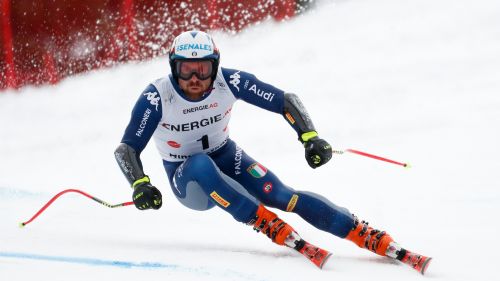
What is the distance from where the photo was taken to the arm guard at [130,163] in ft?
8.92

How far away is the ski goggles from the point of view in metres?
2.84

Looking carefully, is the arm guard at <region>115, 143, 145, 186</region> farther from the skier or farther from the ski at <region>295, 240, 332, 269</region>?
the ski at <region>295, 240, 332, 269</region>

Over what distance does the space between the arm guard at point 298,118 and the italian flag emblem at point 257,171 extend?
26cm

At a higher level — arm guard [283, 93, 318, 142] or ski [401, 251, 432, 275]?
arm guard [283, 93, 318, 142]

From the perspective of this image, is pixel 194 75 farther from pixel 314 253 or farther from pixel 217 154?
pixel 314 253

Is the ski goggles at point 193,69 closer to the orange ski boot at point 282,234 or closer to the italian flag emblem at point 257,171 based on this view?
the italian flag emblem at point 257,171

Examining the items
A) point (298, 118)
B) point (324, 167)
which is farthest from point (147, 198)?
point (324, 167)

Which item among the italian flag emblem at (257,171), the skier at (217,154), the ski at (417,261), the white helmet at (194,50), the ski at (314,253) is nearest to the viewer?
the ski at (417,261)

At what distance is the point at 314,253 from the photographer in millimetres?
2582

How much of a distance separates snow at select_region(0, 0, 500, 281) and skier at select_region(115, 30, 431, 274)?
5.5 inches

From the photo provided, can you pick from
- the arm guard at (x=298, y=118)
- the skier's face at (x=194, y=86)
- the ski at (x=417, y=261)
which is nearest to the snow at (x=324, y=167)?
the ski at (x=417, y=261)

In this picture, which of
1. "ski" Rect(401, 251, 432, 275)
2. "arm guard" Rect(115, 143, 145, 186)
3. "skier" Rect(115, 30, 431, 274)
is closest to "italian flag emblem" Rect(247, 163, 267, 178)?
"skier" Rect(115, 30, 431, 274)

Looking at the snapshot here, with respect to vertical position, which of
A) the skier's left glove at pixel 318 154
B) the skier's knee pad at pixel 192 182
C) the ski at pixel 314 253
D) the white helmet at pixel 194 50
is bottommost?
the ski at pixel 314 253

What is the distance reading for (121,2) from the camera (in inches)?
270
